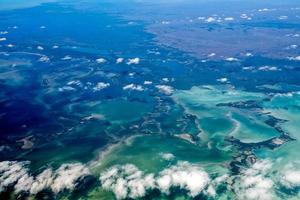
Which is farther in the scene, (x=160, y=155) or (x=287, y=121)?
(x=287, y=121)

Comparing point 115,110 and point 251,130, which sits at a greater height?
point 251,130

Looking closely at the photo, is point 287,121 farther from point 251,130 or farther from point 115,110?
point 115,110

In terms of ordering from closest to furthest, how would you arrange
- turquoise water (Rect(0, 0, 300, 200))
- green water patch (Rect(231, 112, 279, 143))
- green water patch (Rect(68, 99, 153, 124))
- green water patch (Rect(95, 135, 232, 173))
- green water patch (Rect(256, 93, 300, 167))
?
turquoise water (Rect(0, 0, 300, 200)) → green water patch (Rect(95, 135, 232, 173)) → green water patch (Rect(256, 93, 300, 167)) → green water patch (Rect(231, 112, 279, 143)) → green water patch (Rect(68, 99, 153, 124))

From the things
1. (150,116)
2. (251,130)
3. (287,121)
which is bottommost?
(150,116)

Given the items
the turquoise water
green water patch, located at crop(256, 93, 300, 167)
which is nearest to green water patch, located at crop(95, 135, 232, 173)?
the turquoise water

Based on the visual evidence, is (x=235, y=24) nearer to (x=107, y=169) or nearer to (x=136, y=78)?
(x=136, y=78)

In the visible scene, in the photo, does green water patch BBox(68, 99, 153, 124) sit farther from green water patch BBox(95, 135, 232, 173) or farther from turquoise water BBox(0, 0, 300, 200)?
green water patch BBox(95, 135, 232, 173)

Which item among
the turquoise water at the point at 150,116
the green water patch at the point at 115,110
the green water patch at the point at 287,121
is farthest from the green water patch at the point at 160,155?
the green water patch at the point at 115,110

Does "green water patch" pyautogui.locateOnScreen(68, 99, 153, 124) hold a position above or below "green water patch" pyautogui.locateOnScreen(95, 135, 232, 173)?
below

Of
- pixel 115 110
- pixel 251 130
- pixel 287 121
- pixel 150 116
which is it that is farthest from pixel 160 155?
pixel 287 121

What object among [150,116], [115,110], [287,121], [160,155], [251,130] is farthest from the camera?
[115,110]

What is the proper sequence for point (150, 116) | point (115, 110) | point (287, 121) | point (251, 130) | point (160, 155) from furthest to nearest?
point (115, 110) < point (150, 116) < point (287, 121) < point (251, 130) < point (160, 155)
